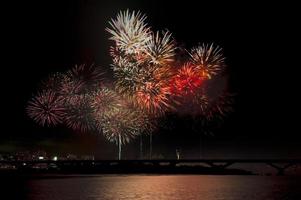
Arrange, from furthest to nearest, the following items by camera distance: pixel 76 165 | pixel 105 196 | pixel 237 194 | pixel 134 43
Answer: pixel 76 165, pixel 134 43, pixel 237 194, pixel 105 196

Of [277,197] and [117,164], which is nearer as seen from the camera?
[277,197]

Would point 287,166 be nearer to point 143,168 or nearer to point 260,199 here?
point 143,168

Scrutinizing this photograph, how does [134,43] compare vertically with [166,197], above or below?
above

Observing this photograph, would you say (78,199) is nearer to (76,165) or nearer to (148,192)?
(148,192)

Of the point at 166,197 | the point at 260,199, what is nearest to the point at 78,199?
the point at 166,197

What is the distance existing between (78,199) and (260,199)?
14.5 meters

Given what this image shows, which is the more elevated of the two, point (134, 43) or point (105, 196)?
point (134, 43)

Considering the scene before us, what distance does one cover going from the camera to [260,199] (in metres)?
45.8

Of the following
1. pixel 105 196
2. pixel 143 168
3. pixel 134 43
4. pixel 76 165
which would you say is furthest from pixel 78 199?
pixel 76 165

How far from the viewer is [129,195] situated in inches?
1898

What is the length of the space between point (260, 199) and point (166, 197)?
7.55 m

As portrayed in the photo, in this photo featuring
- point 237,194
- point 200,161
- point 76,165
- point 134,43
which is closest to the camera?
point 237,194

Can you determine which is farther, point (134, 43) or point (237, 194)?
point (134, 43)

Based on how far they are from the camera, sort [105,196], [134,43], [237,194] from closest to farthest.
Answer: [105,196], [237,194], [134,43]
